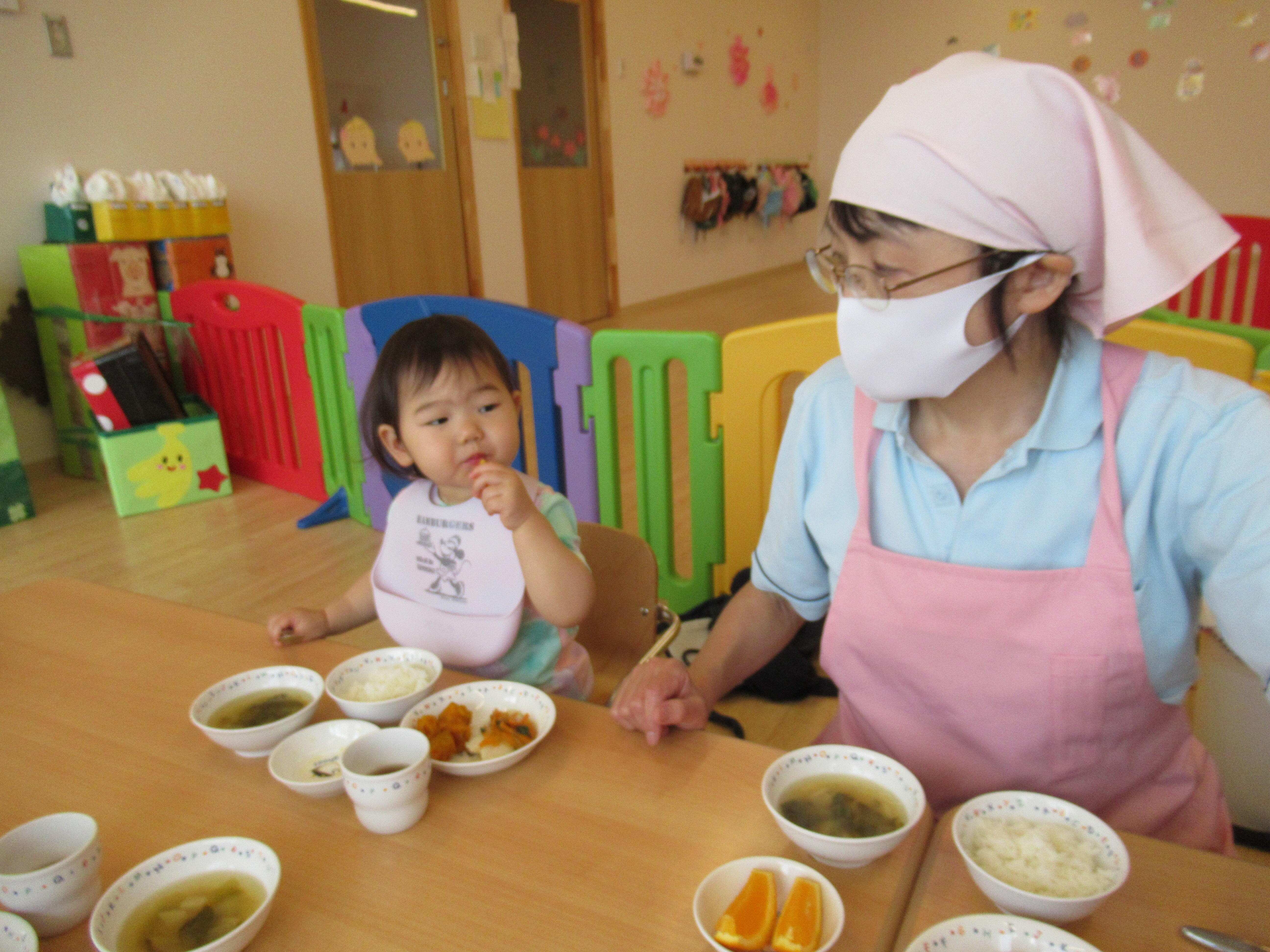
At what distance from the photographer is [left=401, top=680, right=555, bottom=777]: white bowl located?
89 centimetres

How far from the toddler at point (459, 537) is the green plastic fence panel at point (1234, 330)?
110 centimetres

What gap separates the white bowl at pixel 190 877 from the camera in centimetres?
63

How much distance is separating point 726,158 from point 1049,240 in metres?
7.49

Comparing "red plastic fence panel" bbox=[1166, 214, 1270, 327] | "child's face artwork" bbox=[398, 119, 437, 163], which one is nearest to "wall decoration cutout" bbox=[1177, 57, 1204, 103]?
"red plastic fence panel" bbox=[1166, 214, 1270, 327]

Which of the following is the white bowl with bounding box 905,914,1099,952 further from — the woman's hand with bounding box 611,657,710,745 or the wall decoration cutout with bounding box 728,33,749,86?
the wall decoration cutout with bounding box 728,33,749,86

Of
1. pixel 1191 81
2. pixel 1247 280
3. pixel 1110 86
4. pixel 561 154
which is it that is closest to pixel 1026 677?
pixel 1247 280

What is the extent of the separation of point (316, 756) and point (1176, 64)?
7.94 m

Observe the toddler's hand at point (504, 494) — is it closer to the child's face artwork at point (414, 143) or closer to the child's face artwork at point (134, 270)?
the child's face artwork at point (134, 270)

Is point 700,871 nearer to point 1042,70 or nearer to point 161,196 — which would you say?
point 1042,70

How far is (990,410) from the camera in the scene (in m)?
0.96

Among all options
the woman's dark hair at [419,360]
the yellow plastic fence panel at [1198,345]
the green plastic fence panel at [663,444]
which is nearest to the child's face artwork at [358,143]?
the green plastic fence panel at [663,444]

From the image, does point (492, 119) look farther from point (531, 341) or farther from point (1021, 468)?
point (1021, 468)

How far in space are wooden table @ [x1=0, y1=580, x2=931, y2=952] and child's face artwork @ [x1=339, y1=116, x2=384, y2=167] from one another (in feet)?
13.7

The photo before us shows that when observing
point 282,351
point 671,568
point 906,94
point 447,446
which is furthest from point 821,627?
point 282,351
